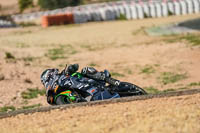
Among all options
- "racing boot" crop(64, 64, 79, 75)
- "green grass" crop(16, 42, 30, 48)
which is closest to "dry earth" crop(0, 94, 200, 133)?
"racing boot" crop(64, 64, 79, 75)

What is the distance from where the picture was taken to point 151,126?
5398mm

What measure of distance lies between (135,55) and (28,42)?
9.69 meters

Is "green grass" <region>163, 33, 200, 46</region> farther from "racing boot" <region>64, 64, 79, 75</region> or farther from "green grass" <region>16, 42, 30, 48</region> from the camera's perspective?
"racing boot" <region>64, 64, 79, 75</region>

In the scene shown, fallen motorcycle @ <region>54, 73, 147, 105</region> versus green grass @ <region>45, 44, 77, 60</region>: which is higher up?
fallen motorcycle @ <region>54, 73, 147, 105</region>

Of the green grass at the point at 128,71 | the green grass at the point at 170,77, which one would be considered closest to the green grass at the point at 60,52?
the green grass at the point at 128,71

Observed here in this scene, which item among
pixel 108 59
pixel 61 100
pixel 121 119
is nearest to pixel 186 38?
pixel 108 59

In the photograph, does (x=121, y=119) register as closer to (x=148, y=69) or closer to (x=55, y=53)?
(x=148, y=69)

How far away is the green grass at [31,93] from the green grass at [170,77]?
4167 millimetres

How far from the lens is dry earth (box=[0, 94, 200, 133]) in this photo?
17.7ft

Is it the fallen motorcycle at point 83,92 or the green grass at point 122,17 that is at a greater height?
the fallen motorcycle at point 83,92

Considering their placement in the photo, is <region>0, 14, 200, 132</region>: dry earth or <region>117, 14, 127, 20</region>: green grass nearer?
<region>0, 14, 200, 132</region>: dry earth

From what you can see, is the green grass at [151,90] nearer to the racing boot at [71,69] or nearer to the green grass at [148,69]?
the green grass at [148,69]

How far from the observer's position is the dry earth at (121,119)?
5402mm

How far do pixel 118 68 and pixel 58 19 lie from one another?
896 inches
